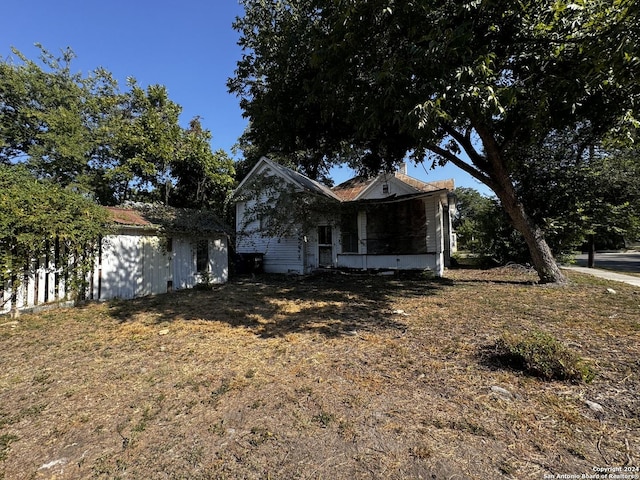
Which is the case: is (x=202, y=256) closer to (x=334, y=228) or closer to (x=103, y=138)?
(x=334, y=228)

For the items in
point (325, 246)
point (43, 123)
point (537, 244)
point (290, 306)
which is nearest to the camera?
point (290, 306)

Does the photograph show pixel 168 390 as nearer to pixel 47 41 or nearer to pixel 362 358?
pixel 362 358

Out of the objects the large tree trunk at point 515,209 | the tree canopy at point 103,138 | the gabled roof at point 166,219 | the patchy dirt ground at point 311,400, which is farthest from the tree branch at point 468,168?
the tree canopy at point 103,138

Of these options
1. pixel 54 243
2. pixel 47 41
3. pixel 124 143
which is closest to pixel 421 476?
pixel 54 243

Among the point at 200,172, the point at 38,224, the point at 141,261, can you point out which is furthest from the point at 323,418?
the point at 200,172

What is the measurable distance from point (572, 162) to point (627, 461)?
561 inches

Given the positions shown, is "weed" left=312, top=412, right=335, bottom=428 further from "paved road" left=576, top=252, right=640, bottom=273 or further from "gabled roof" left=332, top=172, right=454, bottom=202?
"paved road" left=576, top=252, right=640, bottom=273

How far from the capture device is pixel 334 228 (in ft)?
45.5

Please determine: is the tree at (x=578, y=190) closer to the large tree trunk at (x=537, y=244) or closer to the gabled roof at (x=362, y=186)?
the large tree trunk at (x=537, y=244)

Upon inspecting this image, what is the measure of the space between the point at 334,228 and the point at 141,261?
8.01 m

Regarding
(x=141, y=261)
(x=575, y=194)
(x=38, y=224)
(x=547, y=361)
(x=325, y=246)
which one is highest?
(x=575, y=194)

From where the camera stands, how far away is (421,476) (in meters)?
1.95

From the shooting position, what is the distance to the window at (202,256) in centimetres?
1093

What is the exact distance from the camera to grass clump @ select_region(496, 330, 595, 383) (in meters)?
3.15
